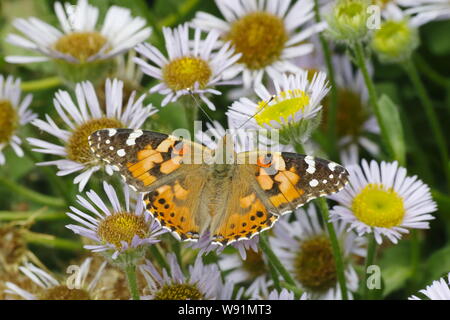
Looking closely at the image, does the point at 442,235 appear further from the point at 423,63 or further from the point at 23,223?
the point at 23,223

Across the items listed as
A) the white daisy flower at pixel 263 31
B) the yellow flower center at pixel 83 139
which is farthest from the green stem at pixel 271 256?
the white daisy flower at pixel 263 31

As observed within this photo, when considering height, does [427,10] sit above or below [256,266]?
above

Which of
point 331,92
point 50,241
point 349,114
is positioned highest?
point 349,114

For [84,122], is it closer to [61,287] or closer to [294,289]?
[61,287]

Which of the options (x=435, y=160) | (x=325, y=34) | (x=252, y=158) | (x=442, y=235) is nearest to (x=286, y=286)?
(x=252, y=158)

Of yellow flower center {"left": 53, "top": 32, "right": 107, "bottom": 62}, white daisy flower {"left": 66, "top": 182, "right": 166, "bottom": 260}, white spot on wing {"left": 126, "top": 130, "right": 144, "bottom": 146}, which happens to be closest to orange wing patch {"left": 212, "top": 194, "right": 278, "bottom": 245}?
white daisy flower {"left": 66, "top": 182, "right": 166, "bottom": 260}

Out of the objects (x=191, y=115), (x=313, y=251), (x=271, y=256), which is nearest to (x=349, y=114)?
(x=313, y=251)

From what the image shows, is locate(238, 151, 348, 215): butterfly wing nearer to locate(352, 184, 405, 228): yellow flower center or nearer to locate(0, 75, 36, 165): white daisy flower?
locate(352, 184, 405, 228): yellow flower center

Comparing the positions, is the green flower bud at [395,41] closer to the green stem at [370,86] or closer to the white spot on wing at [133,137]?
the green stem at [370,86]
